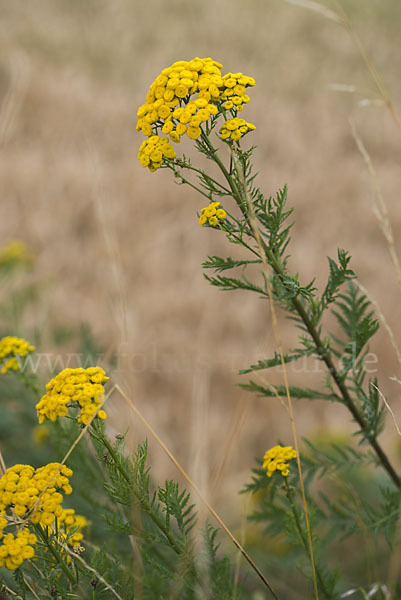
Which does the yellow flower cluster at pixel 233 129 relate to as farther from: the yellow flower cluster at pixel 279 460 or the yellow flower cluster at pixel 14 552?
the yellow flower cluster at pixel 14 552

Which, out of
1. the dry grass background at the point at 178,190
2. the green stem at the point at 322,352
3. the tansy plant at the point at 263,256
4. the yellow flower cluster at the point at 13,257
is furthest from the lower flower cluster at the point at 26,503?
the yellow flower cluster at the point at 13,257

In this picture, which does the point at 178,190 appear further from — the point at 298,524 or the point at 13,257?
the point at 298,524

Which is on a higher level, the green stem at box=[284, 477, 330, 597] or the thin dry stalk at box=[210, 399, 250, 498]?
the thin dry stalk at box=[210, 399, 250, 498]

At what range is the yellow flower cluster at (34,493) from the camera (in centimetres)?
67

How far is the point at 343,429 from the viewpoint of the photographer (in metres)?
2.18

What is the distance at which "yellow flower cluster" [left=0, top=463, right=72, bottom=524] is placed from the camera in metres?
0.67

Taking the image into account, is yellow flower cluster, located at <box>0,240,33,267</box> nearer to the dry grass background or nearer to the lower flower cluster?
the dry grass background

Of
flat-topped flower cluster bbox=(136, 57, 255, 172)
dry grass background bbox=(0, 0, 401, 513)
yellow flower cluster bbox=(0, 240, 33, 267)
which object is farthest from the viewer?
dry grass background bbox=(0, 0, 401, 513)

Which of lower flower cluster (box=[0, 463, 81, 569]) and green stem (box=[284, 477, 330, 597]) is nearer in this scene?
lower flower cluster (box=[0, 463, 81, 569])

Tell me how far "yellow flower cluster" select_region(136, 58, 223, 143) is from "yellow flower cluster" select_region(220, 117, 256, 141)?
0.08 ft

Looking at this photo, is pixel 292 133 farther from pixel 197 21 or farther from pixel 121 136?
pixel 197 21

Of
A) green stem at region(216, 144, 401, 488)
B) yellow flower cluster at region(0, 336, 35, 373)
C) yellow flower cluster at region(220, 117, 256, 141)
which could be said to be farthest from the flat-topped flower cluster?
yellow flower cluster at region(0, 336, 35, 373)

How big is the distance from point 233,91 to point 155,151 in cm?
13

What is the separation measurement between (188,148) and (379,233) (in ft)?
5.26
